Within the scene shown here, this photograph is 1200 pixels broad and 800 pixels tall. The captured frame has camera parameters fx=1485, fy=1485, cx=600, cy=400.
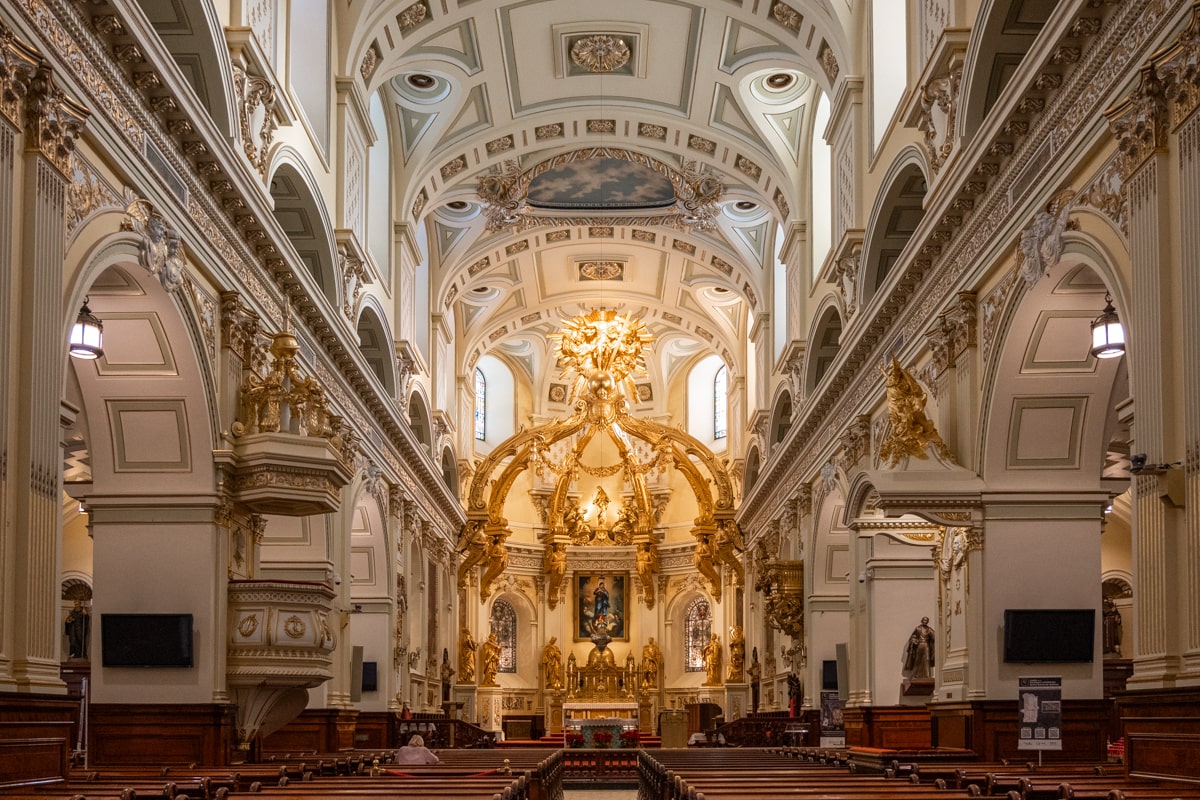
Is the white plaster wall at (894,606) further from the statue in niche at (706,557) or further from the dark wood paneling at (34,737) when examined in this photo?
the statue in niche at (706,557)

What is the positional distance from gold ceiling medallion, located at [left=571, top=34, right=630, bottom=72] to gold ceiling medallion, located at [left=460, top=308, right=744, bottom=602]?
353 inches

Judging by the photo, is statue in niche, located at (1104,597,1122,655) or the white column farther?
statue in niche, located at (1104,597,1122,655)

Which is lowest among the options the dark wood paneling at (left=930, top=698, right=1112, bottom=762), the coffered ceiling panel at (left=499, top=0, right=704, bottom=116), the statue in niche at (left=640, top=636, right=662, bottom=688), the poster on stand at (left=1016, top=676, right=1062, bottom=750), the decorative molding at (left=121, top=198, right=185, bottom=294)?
the statue in niche at (left=640, top=636, right=662, bottom=688)

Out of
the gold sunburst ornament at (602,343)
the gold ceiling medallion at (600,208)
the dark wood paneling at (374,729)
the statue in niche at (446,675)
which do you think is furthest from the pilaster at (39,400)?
the statue in niche at (446,675)

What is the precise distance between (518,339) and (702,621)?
33.3 feet

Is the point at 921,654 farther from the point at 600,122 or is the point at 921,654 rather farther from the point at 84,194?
the point at 600,122

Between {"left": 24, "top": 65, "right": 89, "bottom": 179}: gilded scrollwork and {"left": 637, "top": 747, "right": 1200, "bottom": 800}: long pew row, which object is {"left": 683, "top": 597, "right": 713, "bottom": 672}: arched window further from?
{"left": 24, "top": 65, "right": 89, "bottom": 179}: gilded scrollwork

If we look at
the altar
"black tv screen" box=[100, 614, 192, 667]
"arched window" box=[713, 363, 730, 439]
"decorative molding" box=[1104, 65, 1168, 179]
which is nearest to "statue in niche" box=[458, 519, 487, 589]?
the altar

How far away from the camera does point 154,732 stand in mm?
14953

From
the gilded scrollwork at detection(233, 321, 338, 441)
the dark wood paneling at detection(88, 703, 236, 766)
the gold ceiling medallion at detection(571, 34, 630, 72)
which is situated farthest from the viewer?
the gold ceiling medallion at detection(571, 34, 630, 72)

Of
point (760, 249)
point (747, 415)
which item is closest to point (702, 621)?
point (747, 415)

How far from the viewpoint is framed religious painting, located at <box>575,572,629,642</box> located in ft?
149

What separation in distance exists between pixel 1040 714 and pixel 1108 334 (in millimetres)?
3378

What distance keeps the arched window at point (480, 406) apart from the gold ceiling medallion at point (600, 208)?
39.0ft
